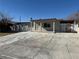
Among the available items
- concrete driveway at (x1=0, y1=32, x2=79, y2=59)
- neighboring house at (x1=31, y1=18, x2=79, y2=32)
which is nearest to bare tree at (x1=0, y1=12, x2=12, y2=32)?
neighboring house at (x1=31, y1=18, x2=79, y2=32)

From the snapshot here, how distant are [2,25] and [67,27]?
15384mm

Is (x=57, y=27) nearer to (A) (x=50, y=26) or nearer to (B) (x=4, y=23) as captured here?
(A) (x=50, y=26)

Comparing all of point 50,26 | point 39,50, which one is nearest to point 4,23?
point 50,26

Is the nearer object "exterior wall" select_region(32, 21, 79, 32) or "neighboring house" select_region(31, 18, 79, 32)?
"neighboring house" select_region(31, 18, 79, 32)

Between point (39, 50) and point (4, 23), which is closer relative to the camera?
point (39, 50)

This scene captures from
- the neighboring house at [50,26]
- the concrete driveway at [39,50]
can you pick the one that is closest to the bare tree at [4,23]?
the neighboring house at [50,26]

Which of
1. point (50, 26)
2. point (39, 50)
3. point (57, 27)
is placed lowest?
point (39, 50)

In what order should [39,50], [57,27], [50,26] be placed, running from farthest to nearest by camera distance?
1. [50,26]
2. [57,27]
3. [39,50]

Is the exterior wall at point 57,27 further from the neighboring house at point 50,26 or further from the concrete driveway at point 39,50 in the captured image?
the concrete driveway at point 39,50

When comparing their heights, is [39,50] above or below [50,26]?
below

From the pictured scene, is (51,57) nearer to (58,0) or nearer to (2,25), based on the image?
(2,25)

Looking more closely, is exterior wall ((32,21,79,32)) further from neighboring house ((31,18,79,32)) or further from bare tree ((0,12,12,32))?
bare tree ((0,12,12,32))

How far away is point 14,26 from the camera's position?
2927cm

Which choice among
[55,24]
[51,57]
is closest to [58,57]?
[51,57]
